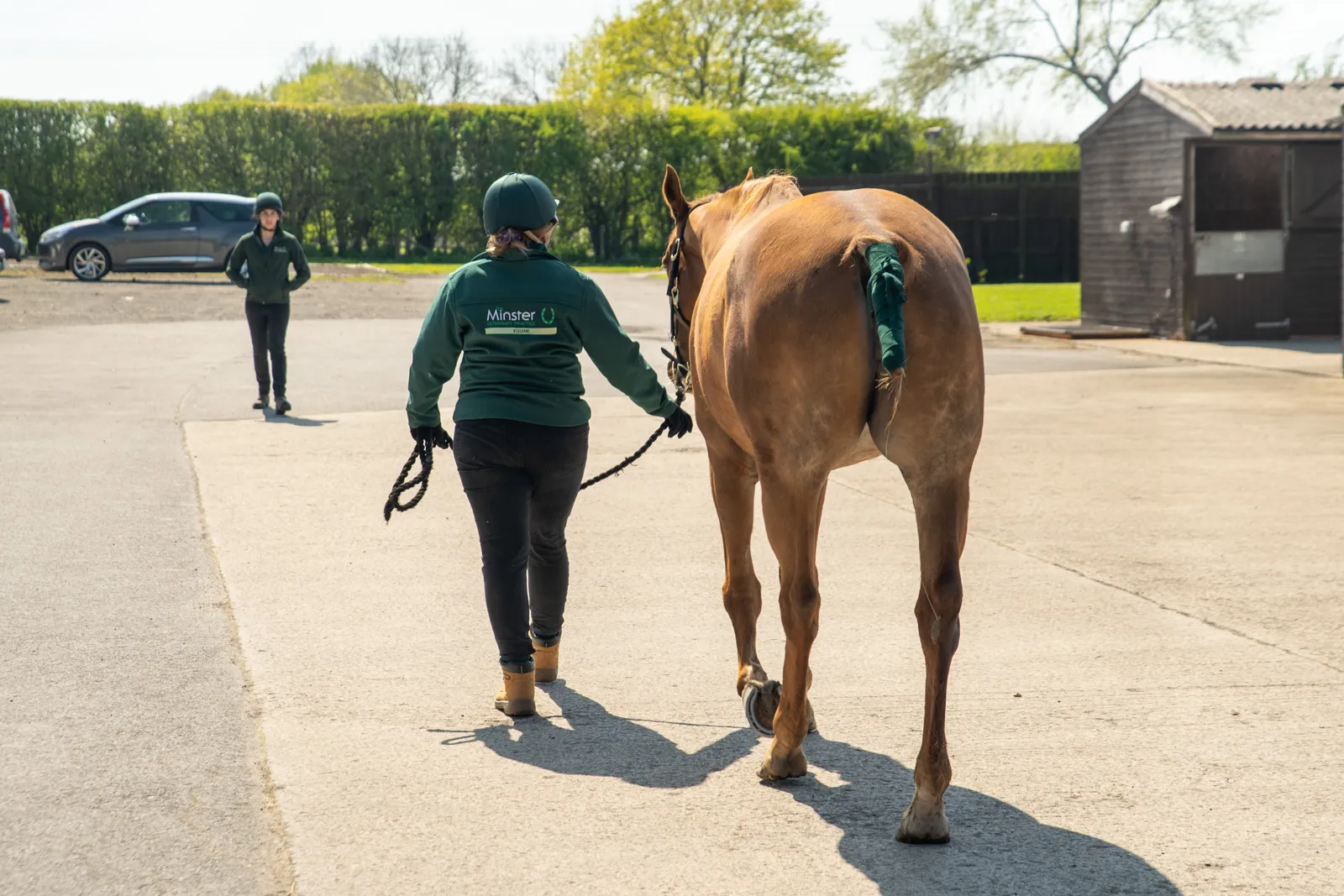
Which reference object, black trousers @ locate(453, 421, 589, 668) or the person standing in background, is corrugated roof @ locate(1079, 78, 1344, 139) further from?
black trousers @ locate(453, 421, 589, 668)

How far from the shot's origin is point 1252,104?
2066 cm

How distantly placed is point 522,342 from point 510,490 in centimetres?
50

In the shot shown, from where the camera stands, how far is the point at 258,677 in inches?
208

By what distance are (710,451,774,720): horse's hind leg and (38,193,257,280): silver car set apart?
Answer: 26.8 metres

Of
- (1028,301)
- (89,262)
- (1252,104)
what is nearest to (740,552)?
(1252,104)

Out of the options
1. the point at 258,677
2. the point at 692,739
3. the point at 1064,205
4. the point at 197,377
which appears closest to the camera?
the point at 692,739

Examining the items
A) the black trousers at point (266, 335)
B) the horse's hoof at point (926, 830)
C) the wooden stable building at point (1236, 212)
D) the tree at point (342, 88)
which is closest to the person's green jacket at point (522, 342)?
the horse's hoof at point (926, 830)

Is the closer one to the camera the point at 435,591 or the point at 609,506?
the point at 435,591

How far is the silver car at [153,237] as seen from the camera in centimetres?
2966

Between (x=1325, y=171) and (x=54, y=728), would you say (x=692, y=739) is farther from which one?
(x=1325, y=171)

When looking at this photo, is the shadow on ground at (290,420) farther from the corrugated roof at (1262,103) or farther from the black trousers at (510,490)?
the corrugated roof at (1262,103)

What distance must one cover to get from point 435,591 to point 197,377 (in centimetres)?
997

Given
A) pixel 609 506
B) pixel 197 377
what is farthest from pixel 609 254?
pixel 609 506

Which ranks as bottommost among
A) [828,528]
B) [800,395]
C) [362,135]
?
[828,528]
